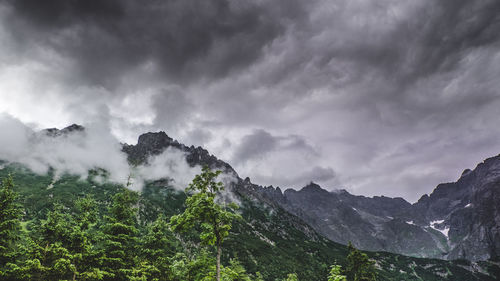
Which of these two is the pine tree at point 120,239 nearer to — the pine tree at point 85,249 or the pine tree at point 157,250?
the pine tree at point 85,249

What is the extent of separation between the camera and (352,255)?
120 feet

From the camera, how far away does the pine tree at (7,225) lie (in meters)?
23.9

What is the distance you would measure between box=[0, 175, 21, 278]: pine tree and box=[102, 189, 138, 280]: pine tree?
7.86 m

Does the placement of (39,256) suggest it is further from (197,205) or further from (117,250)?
(197,205)

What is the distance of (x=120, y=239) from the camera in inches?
1000

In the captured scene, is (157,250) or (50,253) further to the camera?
(157,250)

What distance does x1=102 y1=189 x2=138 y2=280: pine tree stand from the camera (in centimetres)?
2412

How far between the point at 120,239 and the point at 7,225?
10.1 metres

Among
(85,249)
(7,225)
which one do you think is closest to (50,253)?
(85,249)

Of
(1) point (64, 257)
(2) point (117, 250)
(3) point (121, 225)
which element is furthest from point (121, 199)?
(1) point (64, 257)

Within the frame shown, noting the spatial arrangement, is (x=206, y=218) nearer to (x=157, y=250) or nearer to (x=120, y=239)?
(x=157, y=250)

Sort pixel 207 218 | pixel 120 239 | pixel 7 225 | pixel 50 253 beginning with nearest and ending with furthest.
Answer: pixel 207 218 < pixel 50 253 < pixel 7 225 < pixel 120 239

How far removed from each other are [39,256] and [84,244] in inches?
141

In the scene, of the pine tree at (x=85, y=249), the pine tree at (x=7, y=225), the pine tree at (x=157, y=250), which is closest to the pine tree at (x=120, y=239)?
the pine tree at (x=85, y=249)
